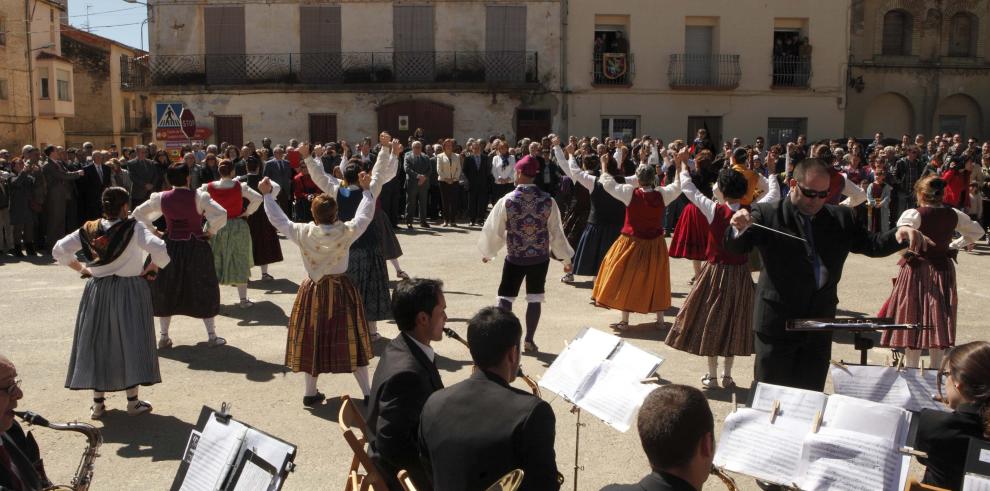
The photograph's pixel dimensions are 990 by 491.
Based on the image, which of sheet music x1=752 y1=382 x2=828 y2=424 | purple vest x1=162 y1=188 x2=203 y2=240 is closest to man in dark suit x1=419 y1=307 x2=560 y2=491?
sheet music x1=752 y1=382 x2=828 y2=424

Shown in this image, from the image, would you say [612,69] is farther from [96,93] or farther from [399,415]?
[96,93]

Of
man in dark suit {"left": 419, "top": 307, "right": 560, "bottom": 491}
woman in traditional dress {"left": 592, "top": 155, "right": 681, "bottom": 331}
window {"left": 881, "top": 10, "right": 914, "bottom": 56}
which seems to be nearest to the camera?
man in dark suit {"left": 419, "top": 307, "right": 560, "bottom": 491}

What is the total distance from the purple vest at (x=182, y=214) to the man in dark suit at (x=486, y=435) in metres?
5.63

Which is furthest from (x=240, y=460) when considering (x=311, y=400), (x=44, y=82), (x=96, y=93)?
(x=96, y=93)

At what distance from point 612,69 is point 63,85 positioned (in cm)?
2420

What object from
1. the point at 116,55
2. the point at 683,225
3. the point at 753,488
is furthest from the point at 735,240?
the point at 116,55

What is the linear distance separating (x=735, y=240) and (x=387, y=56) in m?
23.5

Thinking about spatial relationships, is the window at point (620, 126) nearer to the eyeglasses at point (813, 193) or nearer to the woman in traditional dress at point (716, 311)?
the woman in traditional dress at point (716, 311)

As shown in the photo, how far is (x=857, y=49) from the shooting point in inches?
1106

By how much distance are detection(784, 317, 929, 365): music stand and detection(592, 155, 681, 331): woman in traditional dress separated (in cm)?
388

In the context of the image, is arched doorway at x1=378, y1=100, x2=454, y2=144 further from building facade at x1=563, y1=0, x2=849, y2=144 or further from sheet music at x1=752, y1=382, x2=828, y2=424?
sheet music at x1=752, y1=382, x2=828, y2=424

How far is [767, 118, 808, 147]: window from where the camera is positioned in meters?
→ 28.0

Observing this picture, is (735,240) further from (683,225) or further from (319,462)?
(683,225)

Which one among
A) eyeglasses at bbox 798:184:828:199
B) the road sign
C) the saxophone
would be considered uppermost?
the road sign
